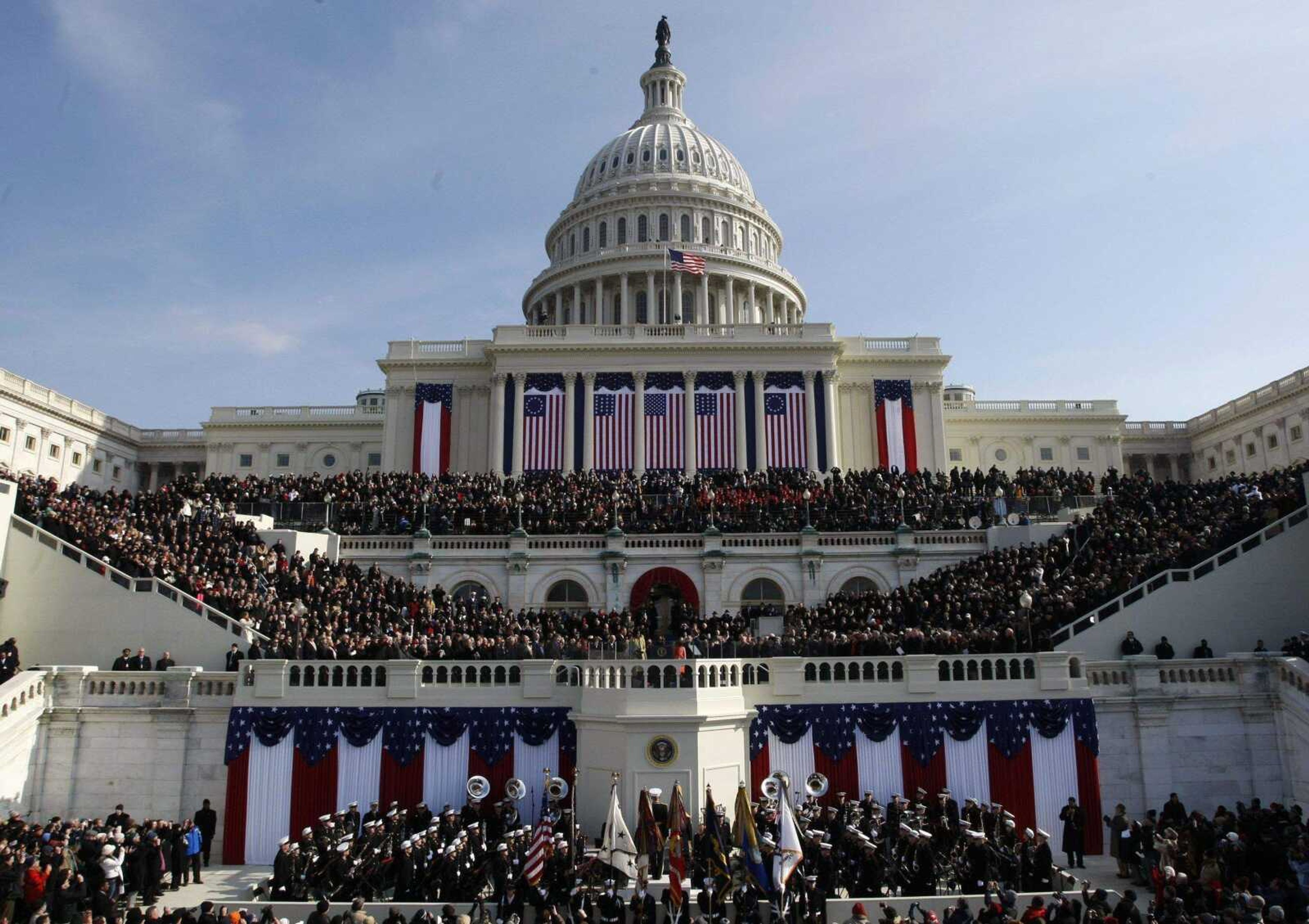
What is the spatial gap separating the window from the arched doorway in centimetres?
218

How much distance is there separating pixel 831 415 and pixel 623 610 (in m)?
28.4

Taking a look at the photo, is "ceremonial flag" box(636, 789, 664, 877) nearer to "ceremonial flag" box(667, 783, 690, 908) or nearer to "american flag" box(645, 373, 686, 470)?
"ceremonial flag" box(667, 783, 690, 908)

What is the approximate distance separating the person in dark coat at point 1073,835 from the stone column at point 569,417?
4348 cm

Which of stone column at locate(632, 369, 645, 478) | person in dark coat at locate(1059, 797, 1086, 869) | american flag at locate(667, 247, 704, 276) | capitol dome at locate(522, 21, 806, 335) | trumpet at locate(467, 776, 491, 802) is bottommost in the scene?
person in dark coat at locate(1059, 797, 1086, 869)

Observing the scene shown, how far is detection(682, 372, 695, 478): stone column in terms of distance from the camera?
63969mm

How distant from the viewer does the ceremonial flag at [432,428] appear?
6719 centimetres

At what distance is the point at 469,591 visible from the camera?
4259cm

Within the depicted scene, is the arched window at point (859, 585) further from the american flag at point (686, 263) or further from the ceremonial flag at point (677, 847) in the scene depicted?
the american flag at point (686, 263)

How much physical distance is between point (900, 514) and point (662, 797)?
78.8ft

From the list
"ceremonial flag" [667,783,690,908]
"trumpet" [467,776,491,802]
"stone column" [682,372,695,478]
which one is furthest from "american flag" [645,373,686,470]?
"ceremonial flag" [667,783,690,908]

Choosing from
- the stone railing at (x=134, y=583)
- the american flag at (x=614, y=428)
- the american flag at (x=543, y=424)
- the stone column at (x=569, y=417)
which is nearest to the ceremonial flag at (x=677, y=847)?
the stone railing at (x=134, y=583)

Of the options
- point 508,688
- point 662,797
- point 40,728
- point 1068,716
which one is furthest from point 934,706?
point 40,728

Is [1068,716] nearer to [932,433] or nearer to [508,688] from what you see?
[508,688]

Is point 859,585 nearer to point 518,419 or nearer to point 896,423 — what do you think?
point 896,423
